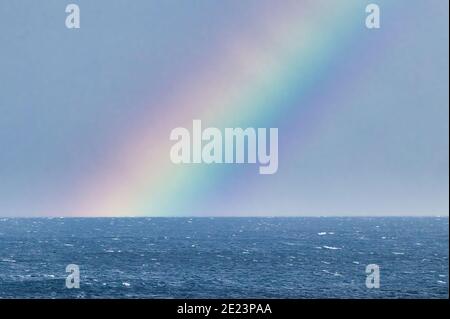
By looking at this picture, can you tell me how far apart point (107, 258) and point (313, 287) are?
55.3 metres

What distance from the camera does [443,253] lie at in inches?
5531

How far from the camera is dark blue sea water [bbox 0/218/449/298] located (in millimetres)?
84188

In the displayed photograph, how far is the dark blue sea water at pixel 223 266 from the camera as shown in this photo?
276 feet

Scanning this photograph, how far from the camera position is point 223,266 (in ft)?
363

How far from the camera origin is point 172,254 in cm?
13250
